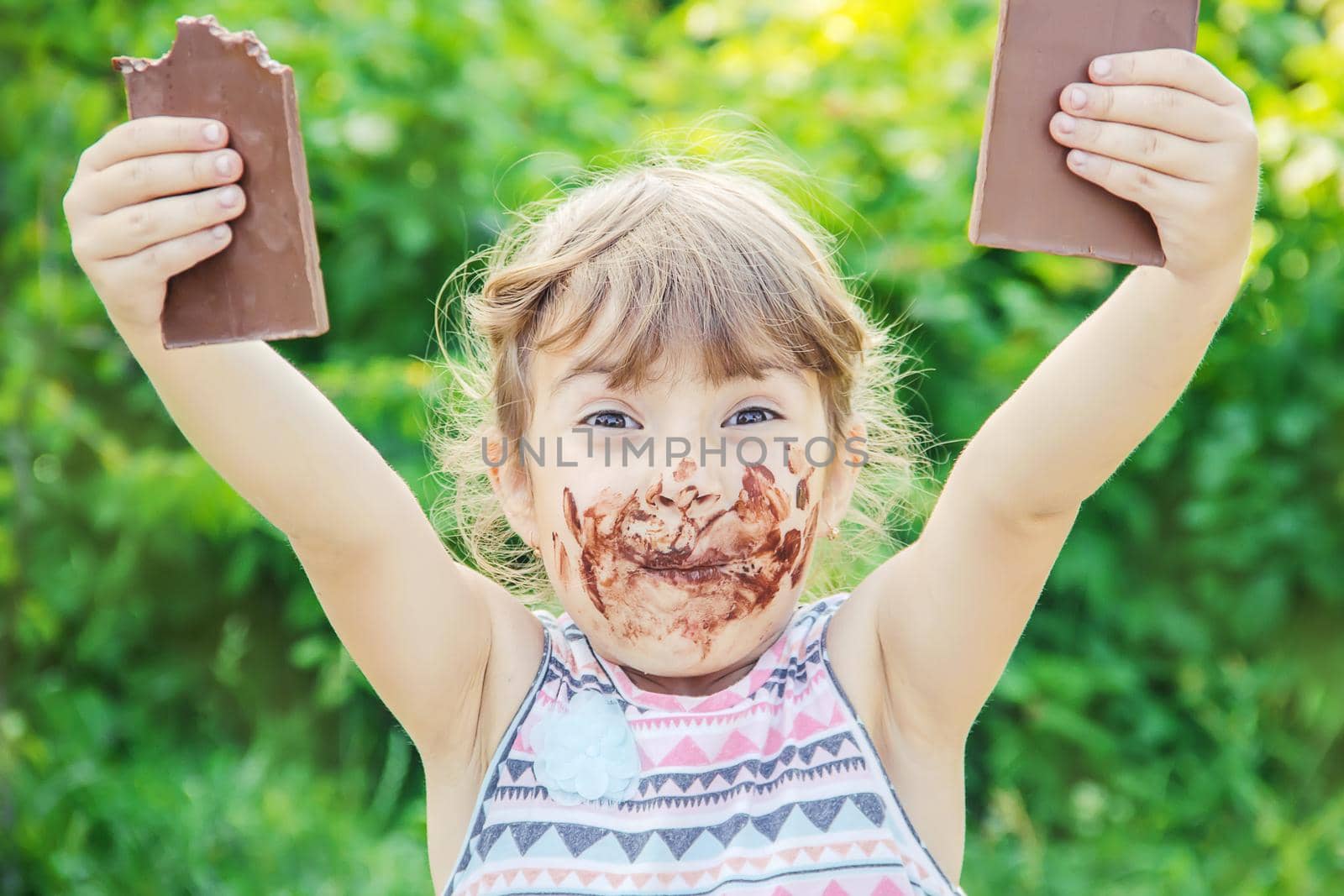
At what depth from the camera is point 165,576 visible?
3.86 meters

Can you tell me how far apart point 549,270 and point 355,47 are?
203 centimetres

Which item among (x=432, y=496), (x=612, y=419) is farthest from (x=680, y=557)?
(x=432, y=496)

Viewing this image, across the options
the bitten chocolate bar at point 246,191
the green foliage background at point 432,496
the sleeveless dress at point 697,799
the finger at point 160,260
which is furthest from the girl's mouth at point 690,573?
the green foliage background at point 432,496

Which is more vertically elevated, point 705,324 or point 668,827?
point 705,324

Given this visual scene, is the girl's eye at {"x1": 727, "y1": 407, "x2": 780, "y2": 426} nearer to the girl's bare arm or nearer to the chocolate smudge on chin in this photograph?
the chocolate smudge on chin

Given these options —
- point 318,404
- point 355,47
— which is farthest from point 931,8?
point 318,404

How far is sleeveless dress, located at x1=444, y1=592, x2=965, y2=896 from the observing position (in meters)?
1.61

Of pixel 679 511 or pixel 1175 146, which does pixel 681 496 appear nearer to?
pixel 679 511

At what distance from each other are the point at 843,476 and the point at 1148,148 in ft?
2.20

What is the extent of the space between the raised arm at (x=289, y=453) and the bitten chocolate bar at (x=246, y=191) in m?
0.03

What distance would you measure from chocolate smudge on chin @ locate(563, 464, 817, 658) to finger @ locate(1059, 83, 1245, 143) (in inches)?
22.1

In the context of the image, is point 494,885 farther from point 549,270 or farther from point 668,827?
point 549,270

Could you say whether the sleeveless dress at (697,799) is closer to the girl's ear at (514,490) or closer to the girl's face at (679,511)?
the girl's face at (679,511)

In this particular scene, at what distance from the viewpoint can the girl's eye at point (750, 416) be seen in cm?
171
